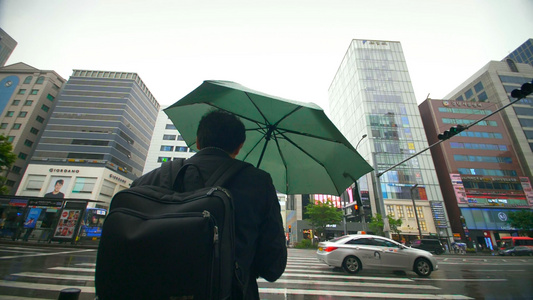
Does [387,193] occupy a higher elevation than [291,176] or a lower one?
higher

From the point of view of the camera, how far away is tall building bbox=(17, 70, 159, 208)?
37.3m

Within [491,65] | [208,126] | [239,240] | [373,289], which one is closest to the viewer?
[239,240]

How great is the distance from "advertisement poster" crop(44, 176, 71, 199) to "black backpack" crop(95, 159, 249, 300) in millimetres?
50030

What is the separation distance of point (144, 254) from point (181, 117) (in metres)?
2.44

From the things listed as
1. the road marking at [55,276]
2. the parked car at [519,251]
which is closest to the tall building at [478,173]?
the parked car at [519,251]

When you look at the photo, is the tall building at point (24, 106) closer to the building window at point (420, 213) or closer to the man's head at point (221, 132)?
the man's head at point (221, 132)

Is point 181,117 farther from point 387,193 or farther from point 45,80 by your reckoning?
point 45,80

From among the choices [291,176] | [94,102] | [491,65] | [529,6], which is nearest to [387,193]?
[529,6]

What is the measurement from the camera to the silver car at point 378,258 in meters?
7.35

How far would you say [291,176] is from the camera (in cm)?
315

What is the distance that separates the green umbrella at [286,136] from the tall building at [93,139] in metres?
45.4

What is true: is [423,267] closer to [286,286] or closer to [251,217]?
[286,286]

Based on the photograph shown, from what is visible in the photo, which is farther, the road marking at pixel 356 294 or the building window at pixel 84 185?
the building window at pixel 84 185

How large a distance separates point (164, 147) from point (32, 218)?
119 feet
